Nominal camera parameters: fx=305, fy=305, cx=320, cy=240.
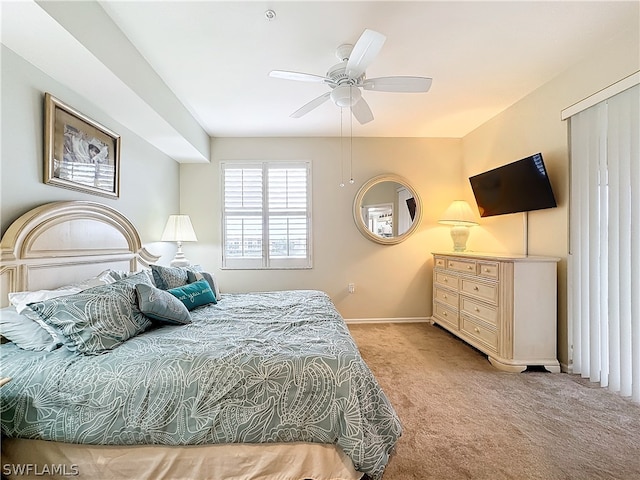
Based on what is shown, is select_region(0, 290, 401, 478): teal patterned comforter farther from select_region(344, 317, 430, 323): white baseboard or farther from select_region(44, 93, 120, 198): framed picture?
select_region(344, 317, 430, 323): white baseboard

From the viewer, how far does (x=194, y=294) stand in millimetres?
2498

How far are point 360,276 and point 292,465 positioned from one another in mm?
3098

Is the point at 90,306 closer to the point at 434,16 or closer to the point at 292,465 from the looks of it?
the point at 292,465

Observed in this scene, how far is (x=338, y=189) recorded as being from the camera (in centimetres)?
440

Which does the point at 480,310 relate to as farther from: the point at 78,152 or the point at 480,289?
the point at 78,152

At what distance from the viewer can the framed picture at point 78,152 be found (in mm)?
2016

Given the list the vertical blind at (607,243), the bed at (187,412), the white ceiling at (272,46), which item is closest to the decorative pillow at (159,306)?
the bed at (187,412)

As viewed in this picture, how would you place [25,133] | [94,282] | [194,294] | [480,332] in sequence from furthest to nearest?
[480,332], [194,294], [94,282], [25,133]

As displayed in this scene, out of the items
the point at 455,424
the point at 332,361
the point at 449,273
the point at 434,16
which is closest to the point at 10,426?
the point at 332,361

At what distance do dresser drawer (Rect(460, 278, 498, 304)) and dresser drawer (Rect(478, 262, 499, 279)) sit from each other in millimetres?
88

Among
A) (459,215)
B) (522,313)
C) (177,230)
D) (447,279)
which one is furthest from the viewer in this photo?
(459,215)

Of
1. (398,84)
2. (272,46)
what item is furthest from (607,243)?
(272,46)

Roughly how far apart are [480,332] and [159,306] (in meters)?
2.94

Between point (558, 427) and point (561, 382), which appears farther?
point (561, 382)
